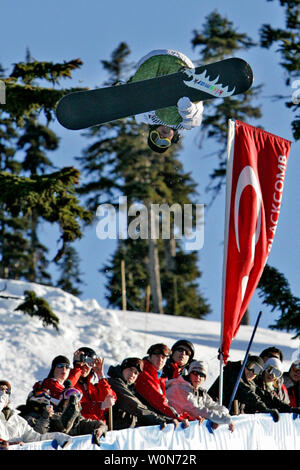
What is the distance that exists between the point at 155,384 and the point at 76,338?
9.64 m

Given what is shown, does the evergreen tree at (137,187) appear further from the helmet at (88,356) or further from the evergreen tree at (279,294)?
the helmet at (88,356)

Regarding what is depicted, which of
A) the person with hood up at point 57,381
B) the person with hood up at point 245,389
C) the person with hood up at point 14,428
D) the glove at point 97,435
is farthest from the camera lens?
the person with hood up at point 245,389

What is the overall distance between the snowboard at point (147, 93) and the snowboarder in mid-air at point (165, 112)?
0.17m

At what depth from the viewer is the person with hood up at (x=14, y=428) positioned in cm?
546

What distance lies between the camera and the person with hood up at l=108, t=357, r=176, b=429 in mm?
6516

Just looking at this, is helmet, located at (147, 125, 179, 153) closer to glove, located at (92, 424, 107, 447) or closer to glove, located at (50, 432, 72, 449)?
glove, located at (92, 424, 107, 447)

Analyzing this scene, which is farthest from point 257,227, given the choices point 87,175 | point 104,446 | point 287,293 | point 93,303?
point 87,175

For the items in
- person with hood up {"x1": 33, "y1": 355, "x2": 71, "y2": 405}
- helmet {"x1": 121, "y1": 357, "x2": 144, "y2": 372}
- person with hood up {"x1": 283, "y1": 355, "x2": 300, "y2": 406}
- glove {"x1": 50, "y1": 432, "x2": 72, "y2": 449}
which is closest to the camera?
glove {"x1": 50, "y1": 432, "x2": 72, "y2": 449}

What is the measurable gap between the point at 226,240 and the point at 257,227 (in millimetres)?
443

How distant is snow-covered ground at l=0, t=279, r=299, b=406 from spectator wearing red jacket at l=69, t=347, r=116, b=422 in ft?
20.2

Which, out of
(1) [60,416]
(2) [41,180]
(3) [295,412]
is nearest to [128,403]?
(1) [60,416]

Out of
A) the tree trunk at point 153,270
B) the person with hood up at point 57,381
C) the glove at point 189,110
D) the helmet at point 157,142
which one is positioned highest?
the tree trunk at point 153,270

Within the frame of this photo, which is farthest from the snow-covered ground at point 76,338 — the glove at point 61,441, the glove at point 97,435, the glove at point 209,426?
the glove at point 61,441

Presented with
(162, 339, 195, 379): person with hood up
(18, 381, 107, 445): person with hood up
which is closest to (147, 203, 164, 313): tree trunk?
(162, 339, 195, 379): person with hood up
